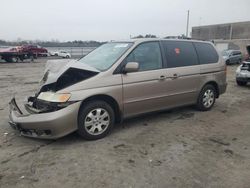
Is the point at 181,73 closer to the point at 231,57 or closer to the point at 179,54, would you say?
the point at 179,54

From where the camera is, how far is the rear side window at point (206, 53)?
249 inches

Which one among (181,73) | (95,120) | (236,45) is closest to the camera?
(95,120)

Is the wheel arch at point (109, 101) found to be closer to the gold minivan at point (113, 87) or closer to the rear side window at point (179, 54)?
the gold minivan at point (113, 87)

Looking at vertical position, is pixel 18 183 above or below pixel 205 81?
below

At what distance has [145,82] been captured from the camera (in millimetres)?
5102

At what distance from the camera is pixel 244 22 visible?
4819cm

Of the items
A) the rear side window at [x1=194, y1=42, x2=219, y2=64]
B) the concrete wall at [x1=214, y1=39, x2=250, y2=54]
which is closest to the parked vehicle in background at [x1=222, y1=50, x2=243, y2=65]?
the concrete wall at [x1=214, y1=39, x2=250, y2=54]

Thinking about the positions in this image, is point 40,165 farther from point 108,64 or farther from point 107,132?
point 108,64

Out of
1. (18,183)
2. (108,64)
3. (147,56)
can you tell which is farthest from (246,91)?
(18,183)

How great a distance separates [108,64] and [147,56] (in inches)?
34.3

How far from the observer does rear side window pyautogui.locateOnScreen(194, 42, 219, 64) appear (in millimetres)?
6320

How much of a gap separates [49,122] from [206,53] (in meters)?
4.19

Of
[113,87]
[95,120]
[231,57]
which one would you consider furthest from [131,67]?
[231,57]

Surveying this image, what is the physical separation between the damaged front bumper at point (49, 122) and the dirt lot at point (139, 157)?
0.23 metres
